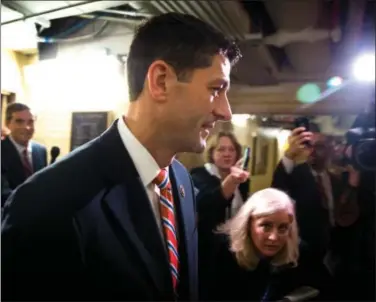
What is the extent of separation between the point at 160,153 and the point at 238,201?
0.15 meters

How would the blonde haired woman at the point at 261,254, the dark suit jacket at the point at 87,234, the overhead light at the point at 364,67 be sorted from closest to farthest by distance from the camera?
the dark suit jacket at the point at 87,234
the blonde haired woman at the point at 261,254
the overhead light at the point at 364,67

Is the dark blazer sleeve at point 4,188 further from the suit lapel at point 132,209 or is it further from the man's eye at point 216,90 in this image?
the man's eye at point 216,90

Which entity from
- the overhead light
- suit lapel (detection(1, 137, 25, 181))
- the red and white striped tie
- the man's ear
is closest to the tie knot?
the red and white striped tie

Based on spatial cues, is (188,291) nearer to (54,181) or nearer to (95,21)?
(54,181)

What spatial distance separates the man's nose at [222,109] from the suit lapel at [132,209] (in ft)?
0.41

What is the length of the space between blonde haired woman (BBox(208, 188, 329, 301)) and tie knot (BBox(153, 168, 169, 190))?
0.12m

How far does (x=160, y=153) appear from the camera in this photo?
487 millimetres

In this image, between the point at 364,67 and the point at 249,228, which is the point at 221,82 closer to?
the point at 249,228

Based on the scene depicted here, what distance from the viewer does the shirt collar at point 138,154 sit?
0.48 m

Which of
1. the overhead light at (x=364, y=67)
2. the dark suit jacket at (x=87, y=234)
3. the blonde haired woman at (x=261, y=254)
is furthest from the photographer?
the overhead light at (x=364, y=67)

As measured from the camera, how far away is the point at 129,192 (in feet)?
1.54

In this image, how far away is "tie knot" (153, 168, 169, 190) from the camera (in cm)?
50

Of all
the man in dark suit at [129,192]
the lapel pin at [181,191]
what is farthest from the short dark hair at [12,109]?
the lapel pin at [181,191]

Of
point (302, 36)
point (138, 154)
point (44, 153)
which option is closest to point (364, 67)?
point (302, 36)
